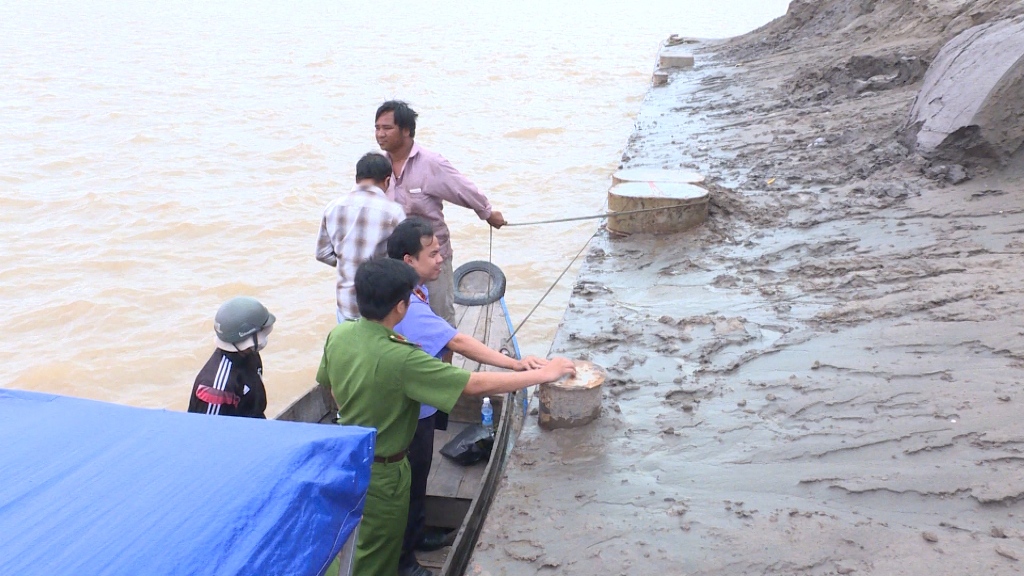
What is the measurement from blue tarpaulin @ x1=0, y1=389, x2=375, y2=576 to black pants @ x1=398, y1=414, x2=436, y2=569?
93 centimetres

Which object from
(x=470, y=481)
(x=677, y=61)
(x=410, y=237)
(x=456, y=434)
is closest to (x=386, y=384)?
(x=410, y=237)

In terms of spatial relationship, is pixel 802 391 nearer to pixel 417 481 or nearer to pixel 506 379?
pixel 506 379

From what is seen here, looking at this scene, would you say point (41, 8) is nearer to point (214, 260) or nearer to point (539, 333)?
point (214, 260)

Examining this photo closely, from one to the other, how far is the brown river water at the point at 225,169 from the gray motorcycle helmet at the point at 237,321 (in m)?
3.99

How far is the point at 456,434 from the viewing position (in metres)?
4.75

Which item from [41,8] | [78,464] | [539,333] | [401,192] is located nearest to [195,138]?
[539,333]

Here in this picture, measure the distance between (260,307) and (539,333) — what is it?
5.07m

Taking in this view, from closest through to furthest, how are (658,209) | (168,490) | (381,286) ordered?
(168,490)
(381,286)
(658,209)

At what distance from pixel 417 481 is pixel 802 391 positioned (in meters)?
2.20

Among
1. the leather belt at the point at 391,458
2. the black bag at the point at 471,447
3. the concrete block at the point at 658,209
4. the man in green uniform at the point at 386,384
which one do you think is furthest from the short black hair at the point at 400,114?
the concrete block at the point at 658,209

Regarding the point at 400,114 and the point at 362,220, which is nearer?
Answer: the point at 362,220

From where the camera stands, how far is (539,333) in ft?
27.2

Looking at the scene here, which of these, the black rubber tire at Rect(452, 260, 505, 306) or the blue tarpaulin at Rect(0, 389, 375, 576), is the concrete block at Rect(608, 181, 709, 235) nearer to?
the black rubber tire at Rect(452, 260, 505, 306)

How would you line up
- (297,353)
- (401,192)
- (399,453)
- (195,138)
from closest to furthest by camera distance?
1. (399,453)
2. (401,192)
3. (297,353)
4. (195,138)
